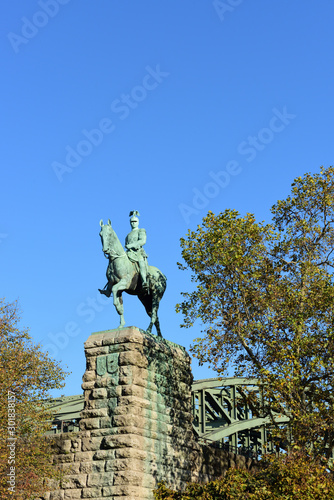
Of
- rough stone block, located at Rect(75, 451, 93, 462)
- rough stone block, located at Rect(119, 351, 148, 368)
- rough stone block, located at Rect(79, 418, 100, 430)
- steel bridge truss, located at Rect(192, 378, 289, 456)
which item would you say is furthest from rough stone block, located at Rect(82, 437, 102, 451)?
steel bridge truss, located at Rect(192, 378, 289, 456)

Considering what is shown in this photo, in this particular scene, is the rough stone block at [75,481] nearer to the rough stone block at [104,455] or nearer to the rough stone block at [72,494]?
the rough stone block at [72,494]

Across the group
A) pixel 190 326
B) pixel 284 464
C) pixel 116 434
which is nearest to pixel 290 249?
pixel 190 326

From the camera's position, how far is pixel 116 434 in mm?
20375

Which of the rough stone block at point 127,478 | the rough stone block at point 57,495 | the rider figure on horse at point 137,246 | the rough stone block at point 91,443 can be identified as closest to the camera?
the rough stone block at point 127,478

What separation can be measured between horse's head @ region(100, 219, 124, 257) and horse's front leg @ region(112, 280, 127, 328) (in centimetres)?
100

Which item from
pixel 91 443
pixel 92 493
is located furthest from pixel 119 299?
pixel 92 493

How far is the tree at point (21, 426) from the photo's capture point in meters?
21.0

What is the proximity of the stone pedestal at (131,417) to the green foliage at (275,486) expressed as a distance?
42.9 inches

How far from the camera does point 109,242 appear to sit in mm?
22141

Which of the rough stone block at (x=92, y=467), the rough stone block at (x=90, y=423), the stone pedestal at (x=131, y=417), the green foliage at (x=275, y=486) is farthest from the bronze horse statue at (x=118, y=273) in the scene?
the green foliage at (x=275, y=486)

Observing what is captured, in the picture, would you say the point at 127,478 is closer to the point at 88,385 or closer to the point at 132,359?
the point at 88,385

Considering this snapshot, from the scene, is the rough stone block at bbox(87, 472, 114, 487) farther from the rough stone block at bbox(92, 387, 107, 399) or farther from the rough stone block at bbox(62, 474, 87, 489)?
the rough stone block at bbox(92, 387, 107, 399)

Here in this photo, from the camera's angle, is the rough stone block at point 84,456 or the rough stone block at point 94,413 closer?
the rough stone block at point 84,456

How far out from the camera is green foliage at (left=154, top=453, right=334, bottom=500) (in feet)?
65.4
